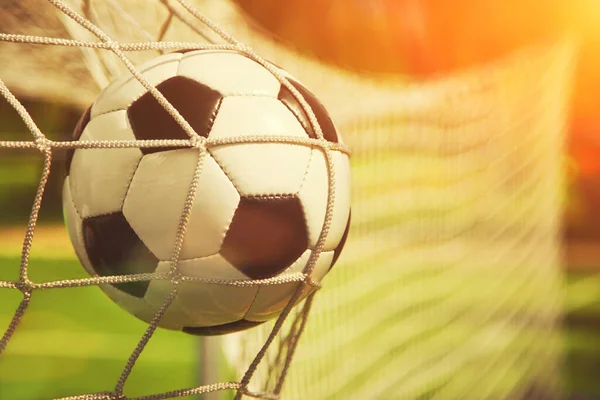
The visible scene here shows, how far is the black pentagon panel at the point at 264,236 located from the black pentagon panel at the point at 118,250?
103mm

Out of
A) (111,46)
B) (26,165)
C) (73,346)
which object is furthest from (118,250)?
(26,165)

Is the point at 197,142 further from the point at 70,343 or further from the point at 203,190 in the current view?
the point at 70,343

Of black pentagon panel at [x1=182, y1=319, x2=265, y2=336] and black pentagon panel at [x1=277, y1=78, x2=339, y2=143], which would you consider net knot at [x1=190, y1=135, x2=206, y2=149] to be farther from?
black pentagon panel at [x1=182, y1=319, x2=265, y2=336]

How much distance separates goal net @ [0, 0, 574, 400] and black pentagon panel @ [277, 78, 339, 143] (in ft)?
1.17

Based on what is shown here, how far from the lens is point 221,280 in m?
0.68

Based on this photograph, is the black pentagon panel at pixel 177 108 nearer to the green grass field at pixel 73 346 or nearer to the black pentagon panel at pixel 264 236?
the black pentagon panel at pixel 264 236

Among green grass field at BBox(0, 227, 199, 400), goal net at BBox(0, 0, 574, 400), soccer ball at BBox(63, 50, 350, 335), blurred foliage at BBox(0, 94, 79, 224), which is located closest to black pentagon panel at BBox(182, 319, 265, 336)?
soccer ball at BBox(63, 50, 350, 335)

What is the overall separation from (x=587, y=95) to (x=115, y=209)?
423cm

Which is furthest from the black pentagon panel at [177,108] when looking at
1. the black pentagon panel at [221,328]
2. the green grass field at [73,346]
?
the green grass field at [73,346]

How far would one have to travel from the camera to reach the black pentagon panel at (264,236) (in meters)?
0.67

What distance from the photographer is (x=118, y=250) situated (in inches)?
27.5

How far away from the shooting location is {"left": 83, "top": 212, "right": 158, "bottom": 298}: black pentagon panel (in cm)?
68

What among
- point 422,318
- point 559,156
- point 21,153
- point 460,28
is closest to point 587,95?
point 559,156

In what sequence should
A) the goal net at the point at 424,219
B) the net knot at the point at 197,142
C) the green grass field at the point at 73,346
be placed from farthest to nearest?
the green grass field at the point at 73,346, the goal net at the point at 424,219, the net knot at the point at 197,142
